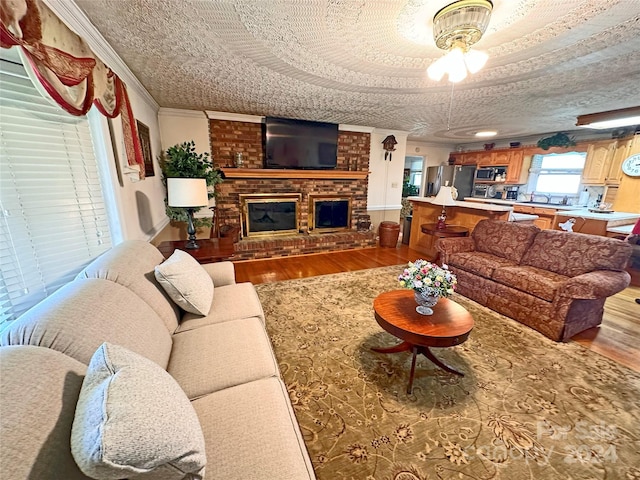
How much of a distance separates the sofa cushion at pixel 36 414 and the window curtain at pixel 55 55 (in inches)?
41.4

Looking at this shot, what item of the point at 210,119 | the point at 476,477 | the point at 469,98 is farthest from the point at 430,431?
the point at 210,119

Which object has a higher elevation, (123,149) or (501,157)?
(501,157)

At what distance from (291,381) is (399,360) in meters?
0.85

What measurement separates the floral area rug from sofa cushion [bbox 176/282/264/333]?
19.2 inches

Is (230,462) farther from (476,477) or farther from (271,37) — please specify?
(271,37)

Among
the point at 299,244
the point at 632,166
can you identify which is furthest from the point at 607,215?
the point at 299,244

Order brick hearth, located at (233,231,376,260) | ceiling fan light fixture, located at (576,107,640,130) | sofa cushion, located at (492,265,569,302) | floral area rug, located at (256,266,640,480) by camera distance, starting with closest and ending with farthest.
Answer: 1. floral area rug, located at (256,266,640,480)
2. sofa cushion, located at (492,265,569,302)
3. ceiling fan light fixture, located at (576,107,640,130)
4. brick hearth, located at (233,231,376,260)

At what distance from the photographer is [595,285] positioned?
2.09 m

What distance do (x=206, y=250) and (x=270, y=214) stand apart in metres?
2.14

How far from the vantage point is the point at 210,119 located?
4133mm

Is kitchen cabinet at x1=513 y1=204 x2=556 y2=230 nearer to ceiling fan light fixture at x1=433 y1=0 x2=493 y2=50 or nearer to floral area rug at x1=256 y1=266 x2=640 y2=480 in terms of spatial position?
floral area rug at x1=256 y1=266 x2=640 y2=480

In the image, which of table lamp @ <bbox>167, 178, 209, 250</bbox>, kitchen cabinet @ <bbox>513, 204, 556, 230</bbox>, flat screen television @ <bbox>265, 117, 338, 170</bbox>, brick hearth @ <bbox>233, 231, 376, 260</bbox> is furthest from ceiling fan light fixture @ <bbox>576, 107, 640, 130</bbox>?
table lamp @ <bbox>167, 178, 209, 250</bbox>

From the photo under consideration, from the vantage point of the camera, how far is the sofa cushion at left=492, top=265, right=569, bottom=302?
2326mm

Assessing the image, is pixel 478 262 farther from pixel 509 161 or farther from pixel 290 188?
pixel 509 161
